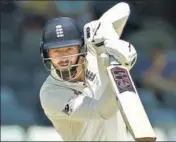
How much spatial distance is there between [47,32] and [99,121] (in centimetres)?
35

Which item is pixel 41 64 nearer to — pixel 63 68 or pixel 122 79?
pixel 63 68

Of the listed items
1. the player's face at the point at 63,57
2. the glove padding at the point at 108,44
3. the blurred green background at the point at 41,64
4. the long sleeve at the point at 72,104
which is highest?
the glove padding at the point at 108,44

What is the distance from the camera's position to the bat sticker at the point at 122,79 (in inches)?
76.5

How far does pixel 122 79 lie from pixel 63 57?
0.30m

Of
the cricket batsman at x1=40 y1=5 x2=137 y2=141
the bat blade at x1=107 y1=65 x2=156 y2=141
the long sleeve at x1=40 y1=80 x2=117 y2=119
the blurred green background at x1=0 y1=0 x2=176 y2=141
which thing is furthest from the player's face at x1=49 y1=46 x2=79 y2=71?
the blurred green background at x1=0 y1=0 x2=176 y2=141

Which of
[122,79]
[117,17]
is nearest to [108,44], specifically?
[122,79]

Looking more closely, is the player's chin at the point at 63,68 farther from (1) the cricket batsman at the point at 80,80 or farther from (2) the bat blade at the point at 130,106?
(2) the bat blade at the point at 130,106

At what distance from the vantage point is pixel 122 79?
1968mm

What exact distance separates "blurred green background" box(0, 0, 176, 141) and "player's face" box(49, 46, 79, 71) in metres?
1.77

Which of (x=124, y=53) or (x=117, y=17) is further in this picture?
(x=117, y=17)

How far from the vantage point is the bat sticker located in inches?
76.5

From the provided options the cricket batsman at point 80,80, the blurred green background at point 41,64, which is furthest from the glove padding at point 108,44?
the blurred green background at point 41,64

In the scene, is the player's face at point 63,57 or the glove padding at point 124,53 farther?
the player's face at point 63,57

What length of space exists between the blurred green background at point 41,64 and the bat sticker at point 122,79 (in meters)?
2.01
